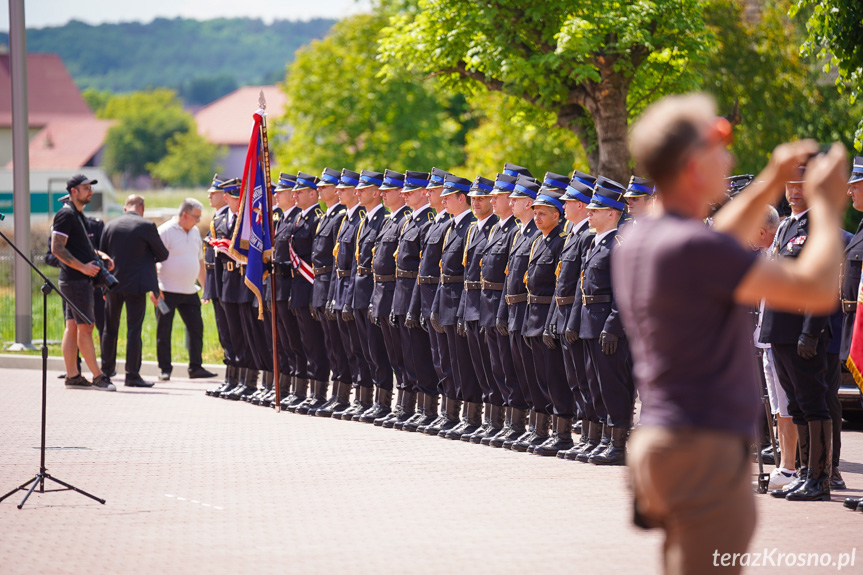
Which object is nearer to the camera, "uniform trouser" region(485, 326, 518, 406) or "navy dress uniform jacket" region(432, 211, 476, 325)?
"uniform trouser" region(485, 326, 518, 406)

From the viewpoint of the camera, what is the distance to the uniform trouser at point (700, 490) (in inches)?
140

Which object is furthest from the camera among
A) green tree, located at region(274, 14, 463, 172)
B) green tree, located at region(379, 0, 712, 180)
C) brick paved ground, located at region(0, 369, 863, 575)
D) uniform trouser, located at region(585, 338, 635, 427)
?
green tree, located at region(274, 14, 463, 172)

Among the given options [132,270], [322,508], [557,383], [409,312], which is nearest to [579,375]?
[557,383]

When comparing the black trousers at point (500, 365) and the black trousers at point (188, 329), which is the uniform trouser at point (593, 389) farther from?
the black trousers at point (188, 329)

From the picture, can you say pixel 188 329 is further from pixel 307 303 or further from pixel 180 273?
pixel 307 303

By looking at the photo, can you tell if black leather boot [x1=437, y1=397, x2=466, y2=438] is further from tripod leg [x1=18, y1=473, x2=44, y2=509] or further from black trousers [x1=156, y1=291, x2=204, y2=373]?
black trousers [x1=156, y1=291, x2=204, y2=373]

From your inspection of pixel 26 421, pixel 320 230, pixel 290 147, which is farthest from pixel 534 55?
pixel 290 147

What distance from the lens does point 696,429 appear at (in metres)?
A: 3.56

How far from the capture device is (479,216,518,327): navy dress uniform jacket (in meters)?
11.0

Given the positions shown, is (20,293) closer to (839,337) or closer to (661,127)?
(839,337)

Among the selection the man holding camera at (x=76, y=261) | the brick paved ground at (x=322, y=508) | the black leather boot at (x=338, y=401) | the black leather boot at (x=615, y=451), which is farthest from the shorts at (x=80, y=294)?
the black leather boot at (x=615, y=451)

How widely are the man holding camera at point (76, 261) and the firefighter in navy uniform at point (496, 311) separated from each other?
5355 millimetres

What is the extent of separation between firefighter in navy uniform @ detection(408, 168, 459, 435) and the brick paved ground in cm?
36

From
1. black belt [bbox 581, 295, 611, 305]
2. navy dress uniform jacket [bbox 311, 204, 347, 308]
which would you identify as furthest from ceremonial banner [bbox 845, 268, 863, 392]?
navy dress uniform jacket [bbox 311, 204, 347, 308]
